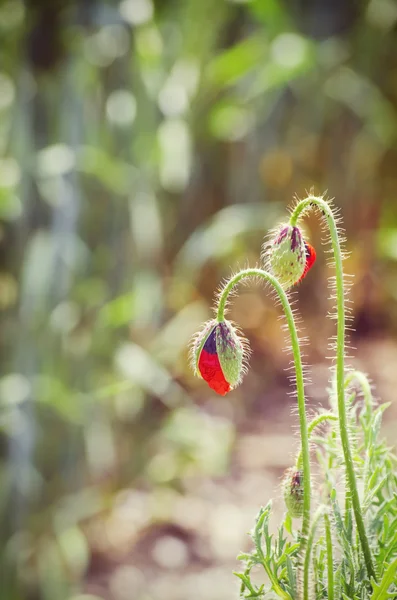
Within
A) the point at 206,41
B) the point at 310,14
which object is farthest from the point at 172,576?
the point at 310,14

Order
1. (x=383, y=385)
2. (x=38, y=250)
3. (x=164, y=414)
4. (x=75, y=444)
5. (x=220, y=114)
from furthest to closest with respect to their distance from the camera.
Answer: (x=383, y=385) < (x=164, y=414) < (x=220, y=114) < (x=75, y=444) < (x=38, y=250)

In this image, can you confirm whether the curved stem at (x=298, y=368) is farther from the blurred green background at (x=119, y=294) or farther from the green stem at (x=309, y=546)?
the blurred green background at (x=119, y=294)

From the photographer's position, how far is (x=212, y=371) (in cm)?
36

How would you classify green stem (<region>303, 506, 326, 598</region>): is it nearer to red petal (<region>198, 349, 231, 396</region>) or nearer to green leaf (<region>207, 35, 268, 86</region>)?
red petal (<region>198, 349, 231, 396</region>)

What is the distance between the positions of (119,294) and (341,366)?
3.70 feet

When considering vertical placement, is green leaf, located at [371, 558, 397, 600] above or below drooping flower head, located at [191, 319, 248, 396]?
below

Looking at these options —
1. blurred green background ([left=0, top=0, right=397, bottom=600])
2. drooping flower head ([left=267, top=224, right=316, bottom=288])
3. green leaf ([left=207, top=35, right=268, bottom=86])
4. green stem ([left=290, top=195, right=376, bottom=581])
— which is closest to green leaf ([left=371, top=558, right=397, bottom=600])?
green stem ([left=290, top=195, right=376, bottom=581])

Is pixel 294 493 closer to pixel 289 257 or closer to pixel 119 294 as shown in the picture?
pixel 289 257

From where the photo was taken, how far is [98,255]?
137 centimetres

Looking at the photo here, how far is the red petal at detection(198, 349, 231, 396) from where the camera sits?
36 cm

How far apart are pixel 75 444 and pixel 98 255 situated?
0.36 meters

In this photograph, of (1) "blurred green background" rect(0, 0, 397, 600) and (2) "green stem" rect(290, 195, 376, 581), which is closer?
(2) "green stem" rect(290, 195, 376, 581)

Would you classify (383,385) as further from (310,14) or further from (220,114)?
(310,14)

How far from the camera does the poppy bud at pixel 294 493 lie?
1.11 ft
